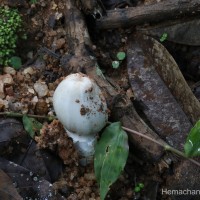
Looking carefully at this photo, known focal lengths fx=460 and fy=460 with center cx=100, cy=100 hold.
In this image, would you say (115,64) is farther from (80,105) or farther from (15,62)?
(80,105)

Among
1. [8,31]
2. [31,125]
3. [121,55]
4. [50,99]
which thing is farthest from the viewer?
[121,55]

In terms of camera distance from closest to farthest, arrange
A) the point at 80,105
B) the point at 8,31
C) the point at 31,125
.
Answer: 1. the point at 80,105
2. the point at 31,125
3. the point at 8,31

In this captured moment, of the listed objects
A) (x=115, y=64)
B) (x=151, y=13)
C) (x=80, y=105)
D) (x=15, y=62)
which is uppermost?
(x=80, y=105)

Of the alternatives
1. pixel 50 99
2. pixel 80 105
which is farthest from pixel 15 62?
pixel 80 105

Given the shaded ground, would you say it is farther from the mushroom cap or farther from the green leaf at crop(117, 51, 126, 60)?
the mushroom cap

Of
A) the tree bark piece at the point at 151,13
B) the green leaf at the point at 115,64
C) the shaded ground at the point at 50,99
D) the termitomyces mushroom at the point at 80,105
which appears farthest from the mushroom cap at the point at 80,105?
the tree bark piece at the point at 151,13

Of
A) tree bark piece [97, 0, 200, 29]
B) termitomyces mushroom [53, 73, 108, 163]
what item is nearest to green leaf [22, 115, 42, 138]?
termitomyces mushroom [53, 73, 108, 163]

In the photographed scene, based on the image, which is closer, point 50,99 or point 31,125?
point 31,125
